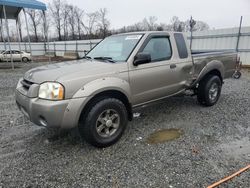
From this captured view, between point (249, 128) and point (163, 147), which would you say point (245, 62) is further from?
point (163, 147)

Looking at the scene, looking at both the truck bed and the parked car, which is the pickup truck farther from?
the parked car

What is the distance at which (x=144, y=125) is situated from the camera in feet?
13.1

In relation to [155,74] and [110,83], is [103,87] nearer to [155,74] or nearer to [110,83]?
[110,83]

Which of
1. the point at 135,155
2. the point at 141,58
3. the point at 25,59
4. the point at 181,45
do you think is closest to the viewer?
the point at 135,155

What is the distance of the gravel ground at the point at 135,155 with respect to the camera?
2.40 m

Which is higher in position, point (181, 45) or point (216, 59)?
point (181, 45)

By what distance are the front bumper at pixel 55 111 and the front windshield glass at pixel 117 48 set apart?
3.78 feet

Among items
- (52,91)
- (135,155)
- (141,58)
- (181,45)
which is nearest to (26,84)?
(52,91)

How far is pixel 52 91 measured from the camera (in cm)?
258

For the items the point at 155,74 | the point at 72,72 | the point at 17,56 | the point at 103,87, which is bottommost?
the point at 17,56

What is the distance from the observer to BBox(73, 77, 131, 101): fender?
271cm

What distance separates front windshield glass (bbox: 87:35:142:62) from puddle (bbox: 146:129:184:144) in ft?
4.92

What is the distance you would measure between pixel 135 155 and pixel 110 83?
1.17 metres

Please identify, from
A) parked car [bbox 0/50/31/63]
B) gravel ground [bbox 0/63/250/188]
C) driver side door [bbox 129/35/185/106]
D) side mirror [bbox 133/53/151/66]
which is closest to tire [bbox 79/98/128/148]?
gravel ground [bbox 0/63/250/188]
